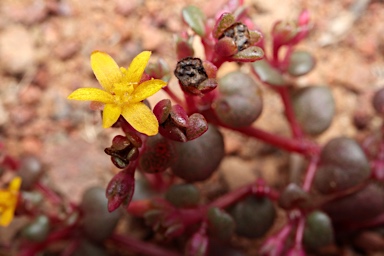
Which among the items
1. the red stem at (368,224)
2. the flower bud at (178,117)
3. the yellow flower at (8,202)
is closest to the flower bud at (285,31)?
the flower bud at (178,117)

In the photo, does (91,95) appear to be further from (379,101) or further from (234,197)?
(379,101)

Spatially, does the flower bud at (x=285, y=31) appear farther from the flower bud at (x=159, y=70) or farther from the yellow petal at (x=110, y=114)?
the yellow petal at (x=110, y=114)

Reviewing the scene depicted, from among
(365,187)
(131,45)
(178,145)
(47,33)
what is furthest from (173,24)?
(365,187)

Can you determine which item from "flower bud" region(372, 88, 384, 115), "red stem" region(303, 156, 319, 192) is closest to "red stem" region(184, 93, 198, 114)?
"red stem" region(303, 156, 319, 192)

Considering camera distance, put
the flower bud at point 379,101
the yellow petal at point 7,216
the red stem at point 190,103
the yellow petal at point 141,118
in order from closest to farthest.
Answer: the yellow petal at point 141,118, the red stem at point 190,103, the yellow petal at point 7,216, the flower bud at point 379,101

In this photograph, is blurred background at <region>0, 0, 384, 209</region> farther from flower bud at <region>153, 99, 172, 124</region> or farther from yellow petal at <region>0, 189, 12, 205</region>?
flower bud at <region>153, 99, 172, 124</region>

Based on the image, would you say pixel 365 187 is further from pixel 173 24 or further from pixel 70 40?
pixel 70 40
